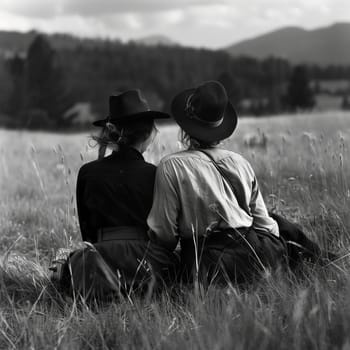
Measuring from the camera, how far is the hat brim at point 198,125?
3379 mm

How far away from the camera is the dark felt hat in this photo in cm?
355

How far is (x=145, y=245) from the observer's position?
134 inches

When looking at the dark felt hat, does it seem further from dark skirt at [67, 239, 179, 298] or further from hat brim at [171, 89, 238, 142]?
dark skirt at [67, 239, 179, 298]

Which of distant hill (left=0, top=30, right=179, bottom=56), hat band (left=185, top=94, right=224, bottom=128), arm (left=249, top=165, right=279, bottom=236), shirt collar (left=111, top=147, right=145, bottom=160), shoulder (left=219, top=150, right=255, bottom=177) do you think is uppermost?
distant hill (left=0, top=30, right=179, bottom=56)

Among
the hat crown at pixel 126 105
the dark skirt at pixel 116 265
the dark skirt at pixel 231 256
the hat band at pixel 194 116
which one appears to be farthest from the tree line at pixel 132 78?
the dark skirt at pixel 116 265

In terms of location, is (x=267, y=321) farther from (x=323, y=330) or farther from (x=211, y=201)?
(x=211, y=201)

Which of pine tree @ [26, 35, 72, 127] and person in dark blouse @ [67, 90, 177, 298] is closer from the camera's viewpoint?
person in dark blouse @ [67, 90, 177, 298]

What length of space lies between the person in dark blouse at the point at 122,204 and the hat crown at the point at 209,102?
0.28m

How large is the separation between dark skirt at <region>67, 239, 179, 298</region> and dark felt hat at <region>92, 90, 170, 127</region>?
2.48 ft

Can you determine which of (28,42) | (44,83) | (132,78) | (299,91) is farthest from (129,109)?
(28,42)

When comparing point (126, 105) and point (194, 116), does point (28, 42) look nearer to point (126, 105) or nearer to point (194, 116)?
point (126, 105)

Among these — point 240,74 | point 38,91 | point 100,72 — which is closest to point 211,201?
point 38,91

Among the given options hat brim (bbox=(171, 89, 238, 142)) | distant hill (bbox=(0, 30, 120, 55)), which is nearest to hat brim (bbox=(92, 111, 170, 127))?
hat brim (bbox=(171, 89, 238, 142))

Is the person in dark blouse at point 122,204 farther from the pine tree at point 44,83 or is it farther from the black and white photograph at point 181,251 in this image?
the pine tree at point 44,83
